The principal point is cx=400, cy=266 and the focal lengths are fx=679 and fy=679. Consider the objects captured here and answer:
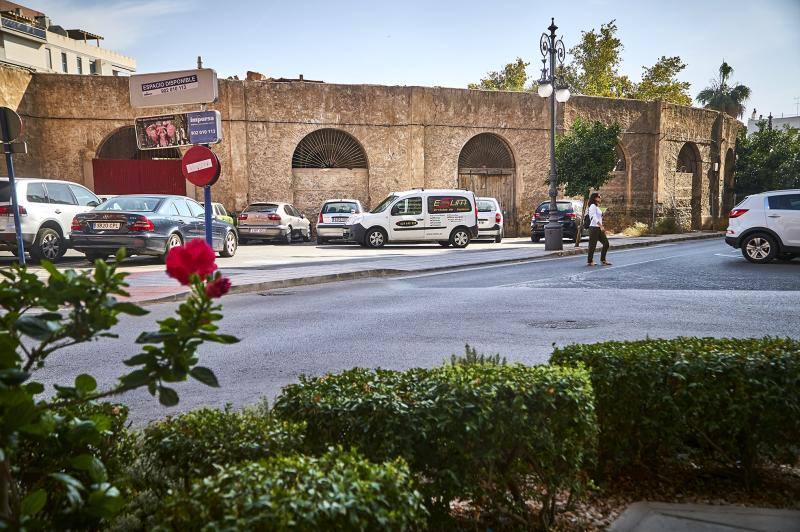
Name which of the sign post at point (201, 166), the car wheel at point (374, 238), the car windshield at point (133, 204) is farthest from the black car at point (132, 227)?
the car wheel at point (374, 238)

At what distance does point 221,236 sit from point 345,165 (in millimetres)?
12192

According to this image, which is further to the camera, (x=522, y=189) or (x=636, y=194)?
(x=636, y=194)

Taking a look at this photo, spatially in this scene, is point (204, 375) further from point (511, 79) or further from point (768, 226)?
point (511, 79)

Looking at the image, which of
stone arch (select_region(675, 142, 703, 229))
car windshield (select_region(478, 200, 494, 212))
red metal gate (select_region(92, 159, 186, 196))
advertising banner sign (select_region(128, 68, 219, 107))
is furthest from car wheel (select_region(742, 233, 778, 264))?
stone arch (select_region(675, 142, 703, 229))

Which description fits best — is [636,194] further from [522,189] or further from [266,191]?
[266,191]

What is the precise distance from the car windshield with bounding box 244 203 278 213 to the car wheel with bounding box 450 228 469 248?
655 centimetres

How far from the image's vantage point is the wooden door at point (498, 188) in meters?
31.2

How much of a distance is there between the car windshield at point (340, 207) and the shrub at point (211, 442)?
21.9 m

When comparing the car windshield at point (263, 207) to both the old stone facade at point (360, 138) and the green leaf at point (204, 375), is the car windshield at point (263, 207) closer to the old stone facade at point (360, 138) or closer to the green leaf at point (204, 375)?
the old stone facade at point (360, 138)

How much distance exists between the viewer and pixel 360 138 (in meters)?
28.9

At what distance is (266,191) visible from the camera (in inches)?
1096

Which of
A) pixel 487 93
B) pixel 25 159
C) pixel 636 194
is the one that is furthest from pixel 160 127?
pixel 636 194

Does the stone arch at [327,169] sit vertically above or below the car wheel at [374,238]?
above

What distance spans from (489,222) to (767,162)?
974 inches
